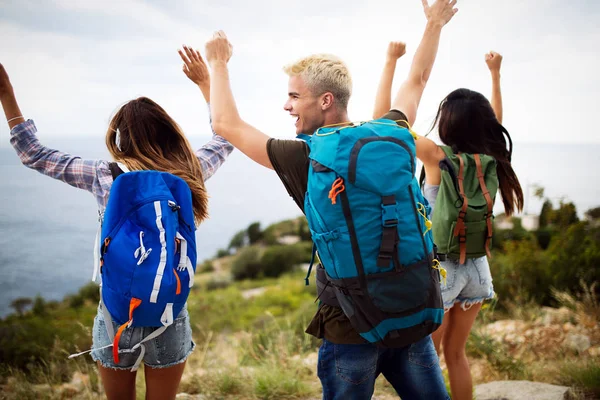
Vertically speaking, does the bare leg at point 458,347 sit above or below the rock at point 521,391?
above

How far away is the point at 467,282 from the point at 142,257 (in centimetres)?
181

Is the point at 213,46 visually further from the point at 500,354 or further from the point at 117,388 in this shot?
the point at 500,354

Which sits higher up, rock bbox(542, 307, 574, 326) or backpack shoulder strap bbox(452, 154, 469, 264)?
backpack shoulder strap bbox(452, 154, 469, 264)

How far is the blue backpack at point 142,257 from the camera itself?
1.78 meters

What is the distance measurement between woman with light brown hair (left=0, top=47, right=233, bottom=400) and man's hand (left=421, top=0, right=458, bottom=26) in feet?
4.54

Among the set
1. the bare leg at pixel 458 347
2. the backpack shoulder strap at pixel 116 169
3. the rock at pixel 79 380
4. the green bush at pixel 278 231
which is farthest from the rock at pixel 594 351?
the green bush at pixel 278 231

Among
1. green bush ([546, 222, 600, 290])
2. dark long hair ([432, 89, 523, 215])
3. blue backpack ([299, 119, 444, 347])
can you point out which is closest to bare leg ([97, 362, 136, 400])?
blue backpack ([299, 119, 444, 347])

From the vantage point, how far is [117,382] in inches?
78.0

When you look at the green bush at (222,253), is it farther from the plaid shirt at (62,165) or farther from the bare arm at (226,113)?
the bare arm at (226,113)

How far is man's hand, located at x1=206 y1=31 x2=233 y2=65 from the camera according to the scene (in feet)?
6.32

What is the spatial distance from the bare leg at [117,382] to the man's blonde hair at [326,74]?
1463 mm

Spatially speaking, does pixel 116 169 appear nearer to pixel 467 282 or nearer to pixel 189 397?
pixel 467 282

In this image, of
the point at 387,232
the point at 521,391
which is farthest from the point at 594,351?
the point at 387,232

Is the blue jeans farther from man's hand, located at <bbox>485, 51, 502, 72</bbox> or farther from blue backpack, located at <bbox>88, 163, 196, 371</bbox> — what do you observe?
man's hand, located at <bbox>485, 51, 502, 72</bbox>
